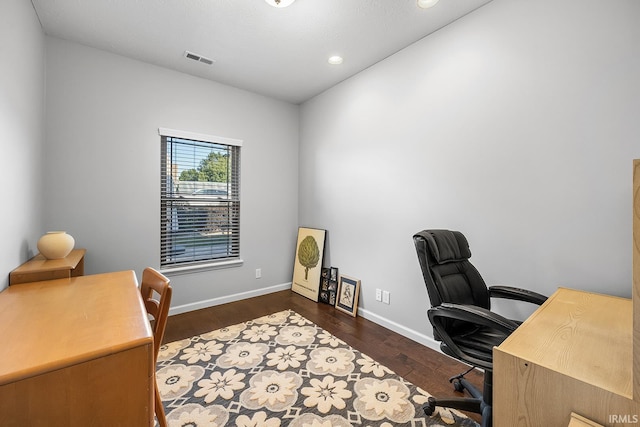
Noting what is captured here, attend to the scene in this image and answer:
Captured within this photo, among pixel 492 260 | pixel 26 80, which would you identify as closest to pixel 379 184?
pixel 492 260

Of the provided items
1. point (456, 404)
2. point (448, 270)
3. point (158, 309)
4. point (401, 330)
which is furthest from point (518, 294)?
point (158, 309)

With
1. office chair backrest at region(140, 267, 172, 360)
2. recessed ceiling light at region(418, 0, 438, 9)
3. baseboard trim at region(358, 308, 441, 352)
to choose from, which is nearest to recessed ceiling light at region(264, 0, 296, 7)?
recessed ceiling light at region(418, 0, 438, 9)

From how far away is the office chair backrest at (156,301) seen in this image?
1318 millimetres

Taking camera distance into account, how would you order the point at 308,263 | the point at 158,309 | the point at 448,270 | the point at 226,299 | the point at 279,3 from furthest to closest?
Answer: the point at 308,263, the point at 226,299, the point at 279,3, the point at 448,270, the point at 158,309

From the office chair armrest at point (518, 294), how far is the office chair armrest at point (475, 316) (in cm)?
39

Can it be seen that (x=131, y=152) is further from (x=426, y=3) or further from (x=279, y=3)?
(x=426, y=3)

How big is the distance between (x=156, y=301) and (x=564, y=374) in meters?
1.75

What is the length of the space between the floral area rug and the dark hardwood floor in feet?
0.40

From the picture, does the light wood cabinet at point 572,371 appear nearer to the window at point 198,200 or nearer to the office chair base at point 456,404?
the office chair base at point 456,404

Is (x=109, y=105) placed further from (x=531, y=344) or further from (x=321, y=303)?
(x=531, y=344)

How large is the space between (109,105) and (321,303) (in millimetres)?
3078

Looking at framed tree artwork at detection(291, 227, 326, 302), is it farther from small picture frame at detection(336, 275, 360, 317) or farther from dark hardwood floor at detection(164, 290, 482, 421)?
small picture frame at detection(336, 275, 360, 317)

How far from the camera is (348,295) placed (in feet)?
10.2

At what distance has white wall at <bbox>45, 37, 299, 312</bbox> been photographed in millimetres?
2430
